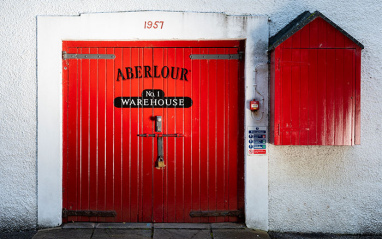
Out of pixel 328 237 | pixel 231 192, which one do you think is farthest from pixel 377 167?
pixel 231 192

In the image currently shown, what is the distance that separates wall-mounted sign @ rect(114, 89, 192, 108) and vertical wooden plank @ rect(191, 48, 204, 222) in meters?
0.10

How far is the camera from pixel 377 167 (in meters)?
3.94

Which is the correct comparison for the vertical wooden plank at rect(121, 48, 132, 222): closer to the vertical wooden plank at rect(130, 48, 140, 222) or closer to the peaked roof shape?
the vertical wooden plank at rect(130, 48, 140, 222)

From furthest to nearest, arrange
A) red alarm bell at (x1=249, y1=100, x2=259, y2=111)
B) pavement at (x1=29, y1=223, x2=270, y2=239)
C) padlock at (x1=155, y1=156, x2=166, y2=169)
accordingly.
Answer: padlock at (x1=155, y1=156, x2=166, y2=169), red alarm bell at (x1=249, y1=100, x2=259, y2=111), pavement at (x1=29, y1=223, x2=270, y2=239)

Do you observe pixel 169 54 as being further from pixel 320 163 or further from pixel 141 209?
pixel 320 163

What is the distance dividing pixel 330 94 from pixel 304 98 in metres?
0.29

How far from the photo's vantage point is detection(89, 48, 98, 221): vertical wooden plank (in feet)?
13.3

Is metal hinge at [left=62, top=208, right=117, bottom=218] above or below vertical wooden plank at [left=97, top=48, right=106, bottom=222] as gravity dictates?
below

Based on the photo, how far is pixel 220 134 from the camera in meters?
4.07

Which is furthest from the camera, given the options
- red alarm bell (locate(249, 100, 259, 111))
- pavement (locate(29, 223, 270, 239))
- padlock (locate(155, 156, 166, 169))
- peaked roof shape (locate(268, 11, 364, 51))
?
padlock (locate(155, 156, 166, 169))

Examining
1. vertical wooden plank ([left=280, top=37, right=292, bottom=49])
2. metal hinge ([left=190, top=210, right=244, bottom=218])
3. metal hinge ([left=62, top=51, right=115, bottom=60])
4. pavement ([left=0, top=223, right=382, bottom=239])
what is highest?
vertical wooden plank ([left=280, top=37, right=292, bottom=49])

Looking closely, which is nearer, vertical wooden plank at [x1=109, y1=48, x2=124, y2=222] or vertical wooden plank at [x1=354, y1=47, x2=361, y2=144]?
vertical wooden plank at [x1=354, y1=47, x2=361, y2=144]

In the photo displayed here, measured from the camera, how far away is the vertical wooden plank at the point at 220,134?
405 cm

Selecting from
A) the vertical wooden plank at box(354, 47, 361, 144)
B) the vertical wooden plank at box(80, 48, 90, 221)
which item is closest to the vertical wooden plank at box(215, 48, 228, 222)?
the vertical wooden plank at box(354, 47, 361, 144)
